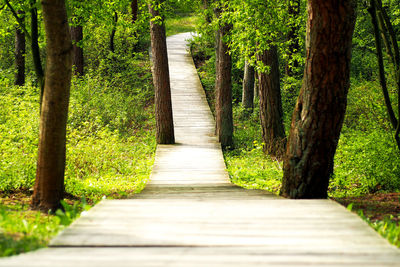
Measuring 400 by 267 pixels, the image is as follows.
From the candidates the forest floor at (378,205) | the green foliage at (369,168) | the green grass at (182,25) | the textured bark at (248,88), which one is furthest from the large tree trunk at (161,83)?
the green grass at (182,25)

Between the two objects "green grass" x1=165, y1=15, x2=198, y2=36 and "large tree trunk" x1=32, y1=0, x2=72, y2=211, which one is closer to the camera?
"large tree trunk" x1=32, y1=0, x2=72, y2=211

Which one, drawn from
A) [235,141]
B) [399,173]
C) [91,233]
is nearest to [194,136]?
[235,141]

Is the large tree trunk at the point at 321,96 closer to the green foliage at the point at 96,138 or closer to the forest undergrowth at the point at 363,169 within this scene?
the forest undergrowth at the point at 363,169

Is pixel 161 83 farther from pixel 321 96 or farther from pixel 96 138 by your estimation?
pixel 321 96

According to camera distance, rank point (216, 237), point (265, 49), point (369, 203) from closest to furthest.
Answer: point (216, 237)
point (369, 203)
point (265, 49)

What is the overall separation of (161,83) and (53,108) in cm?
827

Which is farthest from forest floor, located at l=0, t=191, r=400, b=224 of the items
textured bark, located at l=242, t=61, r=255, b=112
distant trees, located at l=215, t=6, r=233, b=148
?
textured bark, located at l=242, t=61, r=255, b=112

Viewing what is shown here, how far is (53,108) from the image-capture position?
556cm

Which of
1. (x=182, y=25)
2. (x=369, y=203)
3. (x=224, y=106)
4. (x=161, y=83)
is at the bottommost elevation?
(x=369, y=203)

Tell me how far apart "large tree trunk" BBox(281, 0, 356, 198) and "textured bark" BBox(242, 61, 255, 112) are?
11688 mm

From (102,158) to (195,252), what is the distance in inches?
335

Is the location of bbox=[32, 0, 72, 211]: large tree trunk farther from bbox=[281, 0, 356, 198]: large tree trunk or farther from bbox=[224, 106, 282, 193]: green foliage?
bbox=[224, 106, 282, 193]: green foliage

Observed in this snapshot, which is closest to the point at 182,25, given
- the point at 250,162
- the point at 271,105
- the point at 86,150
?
the point at 271,105

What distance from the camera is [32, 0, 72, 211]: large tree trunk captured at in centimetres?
546
